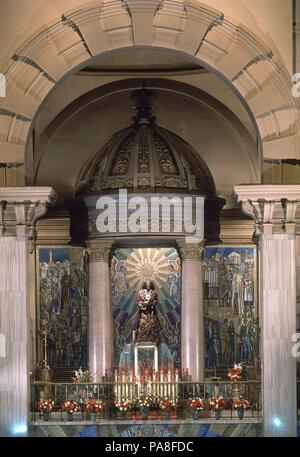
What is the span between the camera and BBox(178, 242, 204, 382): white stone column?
2897 cm

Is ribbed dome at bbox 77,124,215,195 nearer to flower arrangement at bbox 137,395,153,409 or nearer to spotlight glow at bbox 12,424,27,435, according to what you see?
flower arrangement at bbox 137,395,153,409

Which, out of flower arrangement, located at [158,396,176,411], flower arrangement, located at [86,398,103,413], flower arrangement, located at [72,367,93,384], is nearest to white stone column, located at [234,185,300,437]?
flower arrangement, located at [158,396,176,411]

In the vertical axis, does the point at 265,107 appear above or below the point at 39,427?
above

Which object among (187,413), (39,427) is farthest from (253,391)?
(39,427)

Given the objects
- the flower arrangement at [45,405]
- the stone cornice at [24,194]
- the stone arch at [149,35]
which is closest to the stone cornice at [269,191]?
the stone arch at [149,35]

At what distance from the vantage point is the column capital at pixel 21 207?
24.1 meters

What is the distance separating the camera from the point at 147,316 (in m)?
30.4

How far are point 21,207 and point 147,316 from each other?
6.78 meters

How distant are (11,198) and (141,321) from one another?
6863 millimetres

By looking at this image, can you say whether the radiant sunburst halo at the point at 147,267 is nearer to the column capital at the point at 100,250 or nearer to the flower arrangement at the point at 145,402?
the column capital at the point at 100,250

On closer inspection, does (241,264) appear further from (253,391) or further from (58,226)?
(253,391)

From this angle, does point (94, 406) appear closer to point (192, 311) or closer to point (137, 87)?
point (192, 311)

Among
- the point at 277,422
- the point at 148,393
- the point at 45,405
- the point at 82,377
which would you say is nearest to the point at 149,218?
the point at 82,377

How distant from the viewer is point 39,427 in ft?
81.5
